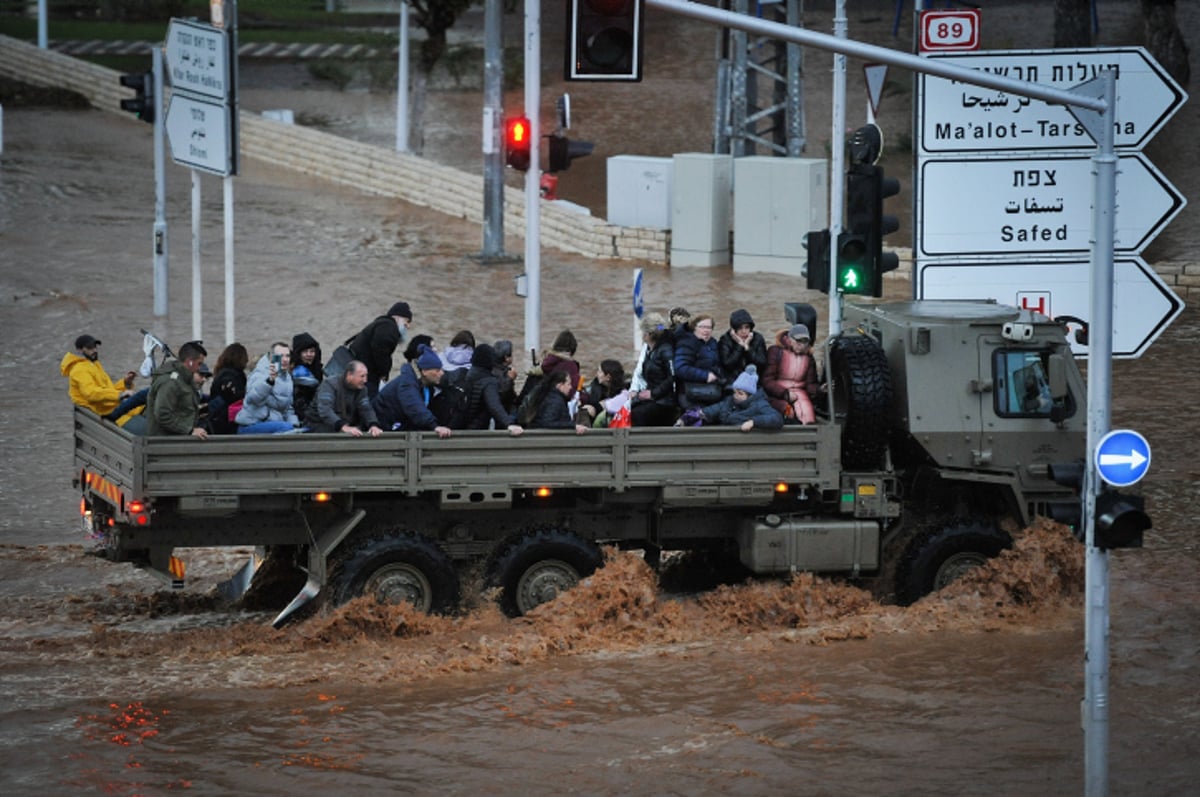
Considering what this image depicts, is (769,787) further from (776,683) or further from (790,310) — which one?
(790,310)

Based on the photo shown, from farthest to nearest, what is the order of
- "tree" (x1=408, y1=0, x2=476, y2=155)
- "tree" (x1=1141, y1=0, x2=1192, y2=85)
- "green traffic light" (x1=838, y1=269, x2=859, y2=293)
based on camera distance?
"tree" (x1=408, y1=0, x2=476, y2=155) → "tree" (x1=1141, y1=0, x2=1192, y2=85) → "green traffic light" (x1=838, y1=269, x2=859, y2=293)

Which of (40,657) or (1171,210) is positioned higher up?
(1171,210)

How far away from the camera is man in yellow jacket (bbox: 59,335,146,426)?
52.5 feet

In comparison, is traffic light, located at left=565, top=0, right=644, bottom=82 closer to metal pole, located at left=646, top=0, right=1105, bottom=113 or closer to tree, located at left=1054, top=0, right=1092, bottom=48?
metal pole, located at left=646, top=0, right=1105, bottom=113

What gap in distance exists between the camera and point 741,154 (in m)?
33.3

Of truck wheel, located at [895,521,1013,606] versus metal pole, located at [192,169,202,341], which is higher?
metal pole, located at [192,169,202,341]

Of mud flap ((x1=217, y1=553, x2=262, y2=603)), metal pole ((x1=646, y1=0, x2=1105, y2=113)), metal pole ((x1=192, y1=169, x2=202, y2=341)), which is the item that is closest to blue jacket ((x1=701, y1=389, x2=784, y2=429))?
mud flap ((x1=217, y1=553, x2=262, y2=603))

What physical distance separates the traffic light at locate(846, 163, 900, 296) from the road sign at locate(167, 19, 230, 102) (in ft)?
21.7

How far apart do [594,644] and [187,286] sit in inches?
654

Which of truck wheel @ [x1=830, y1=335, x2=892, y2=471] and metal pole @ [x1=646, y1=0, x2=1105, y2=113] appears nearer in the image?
metal pole @ [x1=646, y1=0, x2=1105, y2=113]

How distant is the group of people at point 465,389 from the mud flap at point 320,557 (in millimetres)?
687

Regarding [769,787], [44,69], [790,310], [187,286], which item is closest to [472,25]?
[44,69]

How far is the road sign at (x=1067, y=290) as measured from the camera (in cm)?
1384

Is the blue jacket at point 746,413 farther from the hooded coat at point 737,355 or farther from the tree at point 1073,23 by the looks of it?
the tree at point 1073,23
